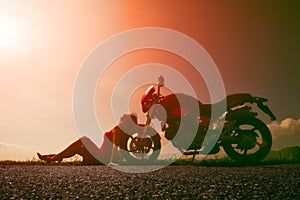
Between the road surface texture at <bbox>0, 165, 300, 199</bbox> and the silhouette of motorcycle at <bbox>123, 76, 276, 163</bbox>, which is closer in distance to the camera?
the road surface texture at <bbox>0, 165, 300, 199</bbox>

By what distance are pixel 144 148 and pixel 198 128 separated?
1832 millimetres

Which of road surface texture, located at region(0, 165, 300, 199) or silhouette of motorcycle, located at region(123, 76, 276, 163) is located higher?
silhouette of motorcycle, located at region(123, 76, 276, 163)

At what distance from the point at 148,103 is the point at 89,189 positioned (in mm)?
6402

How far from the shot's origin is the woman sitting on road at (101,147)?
14445 millimetres

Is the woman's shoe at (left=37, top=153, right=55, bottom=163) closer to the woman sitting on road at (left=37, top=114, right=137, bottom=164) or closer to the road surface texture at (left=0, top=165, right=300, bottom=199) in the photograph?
the woman sitting on road at (left=37, top=114, right=137, bottom=164)

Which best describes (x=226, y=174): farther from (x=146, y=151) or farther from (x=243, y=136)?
(x=146, y=151)

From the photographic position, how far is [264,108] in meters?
13.8

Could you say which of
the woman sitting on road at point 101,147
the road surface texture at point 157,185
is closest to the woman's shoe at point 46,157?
the woman sitting on road at point 101,147

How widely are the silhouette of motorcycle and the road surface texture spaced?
100 inches

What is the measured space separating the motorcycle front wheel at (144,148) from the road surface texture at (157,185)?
3269 mm

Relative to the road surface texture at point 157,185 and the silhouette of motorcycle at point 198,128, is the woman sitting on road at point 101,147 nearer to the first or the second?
the silhouette of motorcycle at point 198,128

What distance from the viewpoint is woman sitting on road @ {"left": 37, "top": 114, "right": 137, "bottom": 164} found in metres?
14.4

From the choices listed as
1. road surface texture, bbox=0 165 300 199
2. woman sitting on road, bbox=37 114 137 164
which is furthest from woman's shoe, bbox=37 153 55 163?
road surface texture, bbox=0 165 300 199

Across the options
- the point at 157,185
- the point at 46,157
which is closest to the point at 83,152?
the point at 46,157
